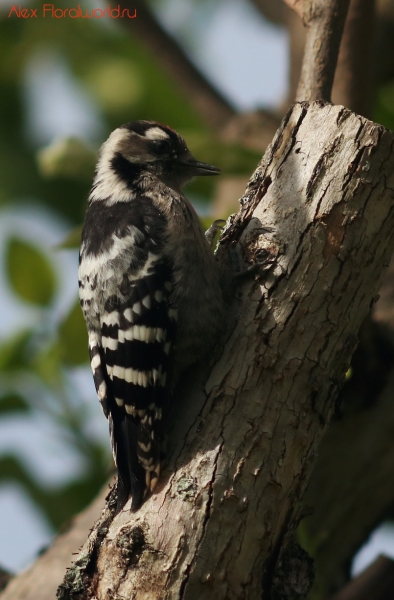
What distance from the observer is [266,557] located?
2.96 metres

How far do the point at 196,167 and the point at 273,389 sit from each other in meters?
1.92

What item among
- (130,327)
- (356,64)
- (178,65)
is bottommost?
(130,327)

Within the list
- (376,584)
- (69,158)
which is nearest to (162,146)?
(69,158)

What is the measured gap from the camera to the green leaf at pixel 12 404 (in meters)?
5.12

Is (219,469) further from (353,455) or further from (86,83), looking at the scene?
(86,83)

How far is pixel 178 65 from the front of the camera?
20.1 ft

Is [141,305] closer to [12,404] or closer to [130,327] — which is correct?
[130,327]

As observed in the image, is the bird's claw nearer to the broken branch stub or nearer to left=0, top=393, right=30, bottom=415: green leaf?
the broken branch stub

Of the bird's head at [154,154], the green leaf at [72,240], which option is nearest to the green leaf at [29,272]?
the green leaf at [72,240]

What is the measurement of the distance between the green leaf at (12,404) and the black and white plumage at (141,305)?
144 cm

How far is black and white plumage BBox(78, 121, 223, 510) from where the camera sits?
3.46m

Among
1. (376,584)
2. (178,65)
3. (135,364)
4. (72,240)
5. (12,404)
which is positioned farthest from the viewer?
(178,65)

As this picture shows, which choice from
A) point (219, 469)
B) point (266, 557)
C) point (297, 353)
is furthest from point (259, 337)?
point (266, 557)

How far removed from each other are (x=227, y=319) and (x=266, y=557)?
997 mm
